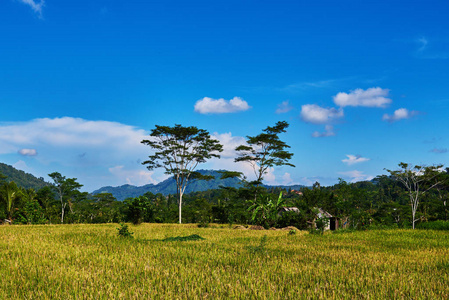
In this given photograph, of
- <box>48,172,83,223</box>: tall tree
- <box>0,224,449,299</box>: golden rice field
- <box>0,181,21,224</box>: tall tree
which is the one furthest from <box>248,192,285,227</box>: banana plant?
<box>48,172,83,223</box>: tall tree

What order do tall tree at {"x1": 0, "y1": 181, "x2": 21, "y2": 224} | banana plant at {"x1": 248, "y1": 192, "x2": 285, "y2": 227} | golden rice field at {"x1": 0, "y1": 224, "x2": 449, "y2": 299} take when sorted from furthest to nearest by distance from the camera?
1. tall tree at {"x1": 0, "y1": 181, "x2": 21, "y2": 224}
2. banana plant at {"x1": 248, "y1": 192, "x2": 285, "y2": 227}
3. golden rice field at {"x1": 0, "y1": 224, "x2": 449, "y2": 299}

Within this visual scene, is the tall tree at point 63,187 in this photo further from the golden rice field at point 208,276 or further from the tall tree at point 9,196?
the golden rice field at point 208,276

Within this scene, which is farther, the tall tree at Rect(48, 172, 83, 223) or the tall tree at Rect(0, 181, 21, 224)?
the tall tree at Rect(48, 172, 83, 223)

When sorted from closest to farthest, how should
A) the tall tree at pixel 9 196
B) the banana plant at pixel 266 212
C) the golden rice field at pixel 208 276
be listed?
the golden rice field at pixel 208 276 < the banana plant at pixel 266 212 < the tall tree at pixel 9 196

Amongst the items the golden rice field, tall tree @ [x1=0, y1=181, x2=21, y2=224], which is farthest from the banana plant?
tall tree @ [x1=0, y1=181, x2=21, y2=224]

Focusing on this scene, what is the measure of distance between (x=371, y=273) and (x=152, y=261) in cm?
417

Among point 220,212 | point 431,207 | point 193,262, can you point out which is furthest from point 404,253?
point 431,207

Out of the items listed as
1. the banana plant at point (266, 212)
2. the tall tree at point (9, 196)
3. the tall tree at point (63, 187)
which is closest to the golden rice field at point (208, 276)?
the banana plant at point (266, 212)

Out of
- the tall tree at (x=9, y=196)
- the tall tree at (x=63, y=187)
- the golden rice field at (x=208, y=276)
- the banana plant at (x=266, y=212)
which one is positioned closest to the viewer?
the golden rice field at (x=208, y=276)

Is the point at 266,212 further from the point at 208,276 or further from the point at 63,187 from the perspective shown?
the point at 63,187

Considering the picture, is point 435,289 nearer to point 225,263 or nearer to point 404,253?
point 225,263

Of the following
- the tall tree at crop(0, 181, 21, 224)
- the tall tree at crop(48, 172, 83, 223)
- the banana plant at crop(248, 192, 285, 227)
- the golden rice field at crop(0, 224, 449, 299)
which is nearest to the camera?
the golden rice field at crop(0, 224, 449, 299)

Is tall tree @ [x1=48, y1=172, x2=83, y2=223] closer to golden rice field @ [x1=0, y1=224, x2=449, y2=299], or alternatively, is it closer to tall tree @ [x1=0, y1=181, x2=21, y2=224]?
tall tree @ [x1=0, y1=181, x2=21, y2=224]

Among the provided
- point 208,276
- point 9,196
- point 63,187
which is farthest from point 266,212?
point 63,187
